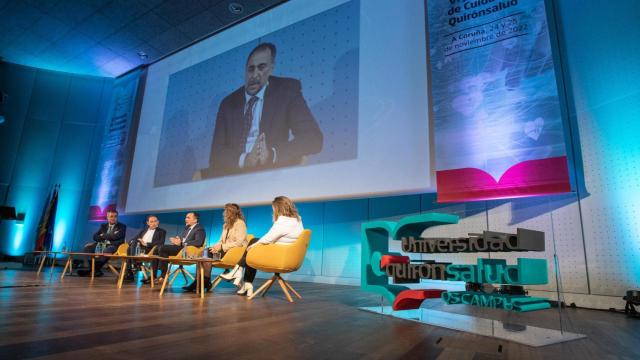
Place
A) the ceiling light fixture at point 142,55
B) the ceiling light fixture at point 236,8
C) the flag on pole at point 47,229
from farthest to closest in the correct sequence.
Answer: the ceiling light fixture at point 142,55, the flag on pole at point 47,229, the ceiling light fixture at point 236,8

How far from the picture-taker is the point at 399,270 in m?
2.49

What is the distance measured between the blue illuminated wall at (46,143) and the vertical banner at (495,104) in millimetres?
9214

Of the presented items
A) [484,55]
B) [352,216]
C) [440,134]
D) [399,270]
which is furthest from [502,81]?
[352,216]

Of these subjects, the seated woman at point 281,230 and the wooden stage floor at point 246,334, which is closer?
the wooden stage floor at point 246,334

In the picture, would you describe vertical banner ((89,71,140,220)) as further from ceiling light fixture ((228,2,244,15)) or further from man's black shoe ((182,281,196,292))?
man's black shoe ((182,281,196,292))

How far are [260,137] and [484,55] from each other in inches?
127

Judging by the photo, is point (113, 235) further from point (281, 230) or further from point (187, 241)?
point (281, 230)

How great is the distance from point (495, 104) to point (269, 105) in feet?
10.4

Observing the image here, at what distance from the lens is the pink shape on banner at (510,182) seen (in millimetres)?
3256

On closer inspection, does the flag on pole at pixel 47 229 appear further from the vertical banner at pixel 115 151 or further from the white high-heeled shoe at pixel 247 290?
the white high-heeled shoe at pixel 247 290

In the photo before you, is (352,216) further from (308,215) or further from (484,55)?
(484,55)

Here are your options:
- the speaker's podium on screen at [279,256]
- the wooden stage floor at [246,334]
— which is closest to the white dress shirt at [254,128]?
the speaker's podium on screen at [279,256]

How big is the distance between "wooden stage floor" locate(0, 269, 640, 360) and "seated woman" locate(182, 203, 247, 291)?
1.19m

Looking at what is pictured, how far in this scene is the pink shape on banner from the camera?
3.26m
